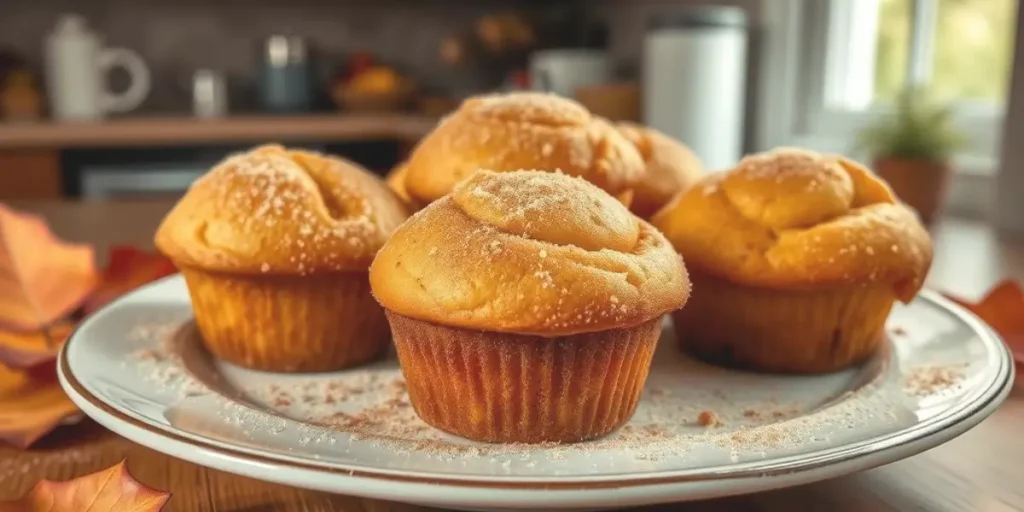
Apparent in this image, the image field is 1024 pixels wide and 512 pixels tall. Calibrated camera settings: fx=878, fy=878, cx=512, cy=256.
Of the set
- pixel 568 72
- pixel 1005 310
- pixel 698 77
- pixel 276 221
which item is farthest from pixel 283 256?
pixel 568 72

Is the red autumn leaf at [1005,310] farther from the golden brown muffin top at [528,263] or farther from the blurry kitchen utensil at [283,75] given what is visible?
the blurry kitchen utensil at [283,75]

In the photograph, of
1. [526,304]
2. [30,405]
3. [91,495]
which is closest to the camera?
[91,495]

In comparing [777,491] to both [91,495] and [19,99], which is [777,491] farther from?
[19,99]

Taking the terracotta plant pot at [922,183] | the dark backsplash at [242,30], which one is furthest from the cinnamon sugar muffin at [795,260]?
the dark backsplash at [242,30]

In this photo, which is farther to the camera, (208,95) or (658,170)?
(208,95)

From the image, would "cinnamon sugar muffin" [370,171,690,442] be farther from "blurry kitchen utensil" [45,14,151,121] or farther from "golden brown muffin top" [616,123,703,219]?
"blurry kitchen utensil" [45,14,151,121]

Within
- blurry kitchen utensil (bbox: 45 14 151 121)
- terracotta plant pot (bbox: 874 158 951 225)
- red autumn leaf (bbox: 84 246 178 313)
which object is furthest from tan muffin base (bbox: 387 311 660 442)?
blurry kitchen utensil (bbox: 45 14 151 121)

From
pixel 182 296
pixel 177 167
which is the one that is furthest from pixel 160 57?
pixel 182 296
